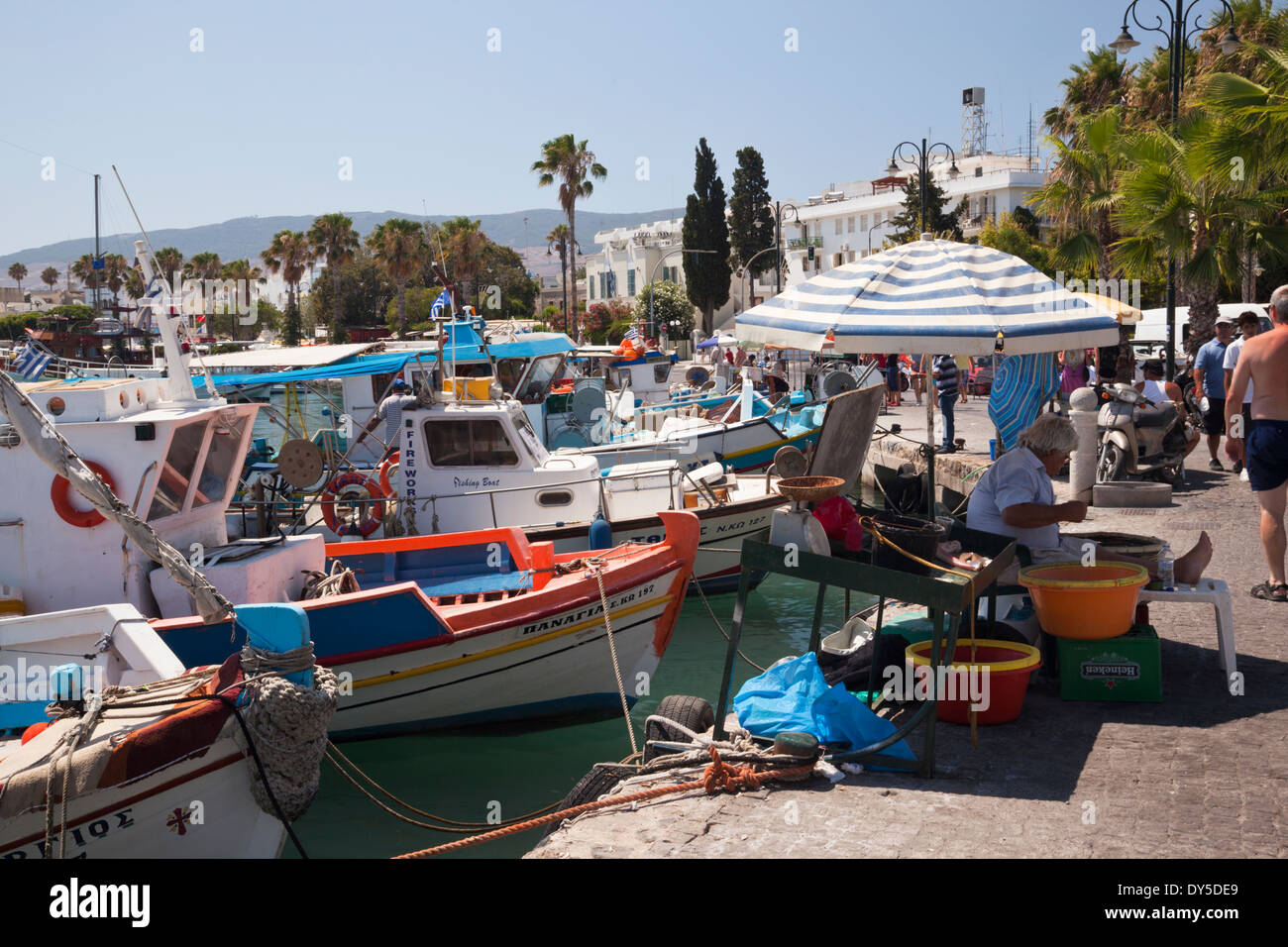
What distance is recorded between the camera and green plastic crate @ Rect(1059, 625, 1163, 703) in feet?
19.0

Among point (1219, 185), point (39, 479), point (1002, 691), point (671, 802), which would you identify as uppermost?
point (1219, 185)

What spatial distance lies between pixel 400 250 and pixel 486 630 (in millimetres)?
55117

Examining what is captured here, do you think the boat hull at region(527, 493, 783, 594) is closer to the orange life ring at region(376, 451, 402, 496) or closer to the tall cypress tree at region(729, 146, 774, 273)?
the orange life ring at region(376, 451, 402, 496)

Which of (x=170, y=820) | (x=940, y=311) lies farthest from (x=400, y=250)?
(x=170, y=820)

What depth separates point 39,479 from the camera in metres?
7.44

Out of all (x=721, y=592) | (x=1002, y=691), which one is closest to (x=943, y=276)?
(x=1002, y=691)

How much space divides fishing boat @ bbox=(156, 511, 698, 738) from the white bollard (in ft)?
17.9

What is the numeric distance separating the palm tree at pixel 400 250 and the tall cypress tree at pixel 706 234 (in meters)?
15.2

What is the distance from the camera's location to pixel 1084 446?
1234cm

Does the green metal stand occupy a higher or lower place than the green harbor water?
higher

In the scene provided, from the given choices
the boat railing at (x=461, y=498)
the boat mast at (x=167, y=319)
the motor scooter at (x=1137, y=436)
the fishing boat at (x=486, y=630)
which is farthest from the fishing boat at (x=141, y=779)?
the motor scooter at (x=1137, y=436)

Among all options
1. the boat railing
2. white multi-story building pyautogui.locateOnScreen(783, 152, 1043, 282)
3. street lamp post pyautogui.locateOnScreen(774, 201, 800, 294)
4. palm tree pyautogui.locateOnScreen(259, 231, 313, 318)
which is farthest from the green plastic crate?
palm tree pyautogui.locateOnScreen(259, 231, 313, 318)
